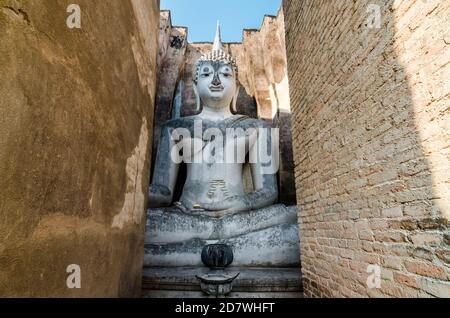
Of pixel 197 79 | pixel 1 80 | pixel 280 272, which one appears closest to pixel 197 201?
pixel 280 272

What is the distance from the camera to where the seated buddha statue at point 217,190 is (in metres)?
4.09

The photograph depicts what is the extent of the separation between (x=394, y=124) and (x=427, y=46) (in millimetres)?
483

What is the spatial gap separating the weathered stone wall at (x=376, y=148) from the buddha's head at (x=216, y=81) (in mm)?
2634

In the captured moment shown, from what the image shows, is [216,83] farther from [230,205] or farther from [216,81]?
[230,205]

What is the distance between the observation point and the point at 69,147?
151cm

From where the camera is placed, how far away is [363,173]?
236cm

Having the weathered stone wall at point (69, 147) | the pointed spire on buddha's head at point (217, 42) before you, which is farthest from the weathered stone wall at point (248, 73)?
the weathered stone wall at point (69, 147)

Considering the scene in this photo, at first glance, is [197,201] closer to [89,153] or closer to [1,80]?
[89,153]

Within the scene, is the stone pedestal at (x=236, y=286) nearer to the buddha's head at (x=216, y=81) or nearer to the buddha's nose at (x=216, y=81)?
the buddha's head at (x=216, y=81)

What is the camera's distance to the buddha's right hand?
5.18m

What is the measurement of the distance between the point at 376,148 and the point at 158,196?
12.4ft

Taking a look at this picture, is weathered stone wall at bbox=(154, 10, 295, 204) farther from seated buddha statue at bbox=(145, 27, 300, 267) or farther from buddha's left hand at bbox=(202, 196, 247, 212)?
buddha's left hand at bbox=(202, 196, 247, 212)

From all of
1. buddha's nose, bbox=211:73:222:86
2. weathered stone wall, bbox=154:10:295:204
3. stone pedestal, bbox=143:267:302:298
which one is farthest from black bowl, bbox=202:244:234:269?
weathered stone wall, bbox=154:10:295:204

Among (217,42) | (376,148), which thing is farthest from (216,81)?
(376,148)
